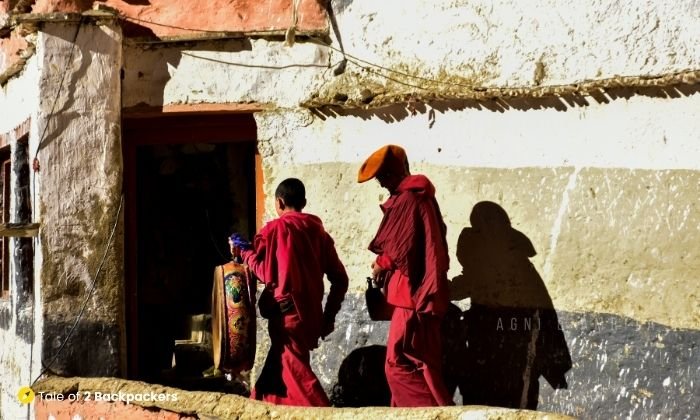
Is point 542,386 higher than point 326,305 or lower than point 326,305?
lower

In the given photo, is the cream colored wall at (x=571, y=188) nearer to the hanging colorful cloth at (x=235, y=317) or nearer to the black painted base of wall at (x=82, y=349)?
the hanging colorful cloth at (x=235, y=317)

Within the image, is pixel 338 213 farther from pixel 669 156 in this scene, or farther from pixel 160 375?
pixel 160 375

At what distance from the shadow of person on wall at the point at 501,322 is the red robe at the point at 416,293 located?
1.48ft

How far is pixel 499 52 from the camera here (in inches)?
259

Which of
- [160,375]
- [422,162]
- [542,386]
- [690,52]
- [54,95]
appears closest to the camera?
[690,52]

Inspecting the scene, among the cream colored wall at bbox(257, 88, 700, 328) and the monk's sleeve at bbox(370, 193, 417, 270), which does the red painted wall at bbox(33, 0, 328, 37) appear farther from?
the monk's sleeve at bbox(370, 193, 417, 270)

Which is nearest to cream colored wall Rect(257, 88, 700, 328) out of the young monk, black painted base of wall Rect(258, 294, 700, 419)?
black painted base of wall Rect(258, 294, 700, 419)

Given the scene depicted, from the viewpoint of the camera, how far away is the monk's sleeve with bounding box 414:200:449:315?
19.7 feet

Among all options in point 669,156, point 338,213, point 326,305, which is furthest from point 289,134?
point 669,156

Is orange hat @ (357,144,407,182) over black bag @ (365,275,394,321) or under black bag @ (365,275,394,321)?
over

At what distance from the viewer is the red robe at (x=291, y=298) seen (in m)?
6.27

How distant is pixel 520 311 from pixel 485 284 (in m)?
0.29

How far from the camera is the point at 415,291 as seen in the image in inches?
240

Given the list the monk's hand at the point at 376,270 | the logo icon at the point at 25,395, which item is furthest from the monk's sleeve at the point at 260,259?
the logo icon at the point at 25,395
